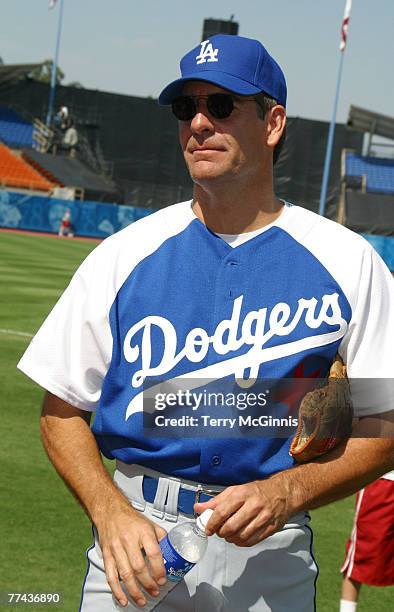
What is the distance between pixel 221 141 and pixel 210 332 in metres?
0.54

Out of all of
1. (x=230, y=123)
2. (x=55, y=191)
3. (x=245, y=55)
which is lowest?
(x=55, y=191)

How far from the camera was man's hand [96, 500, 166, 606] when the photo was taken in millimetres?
2598

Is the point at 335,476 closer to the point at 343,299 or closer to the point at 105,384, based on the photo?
the point at 343,299

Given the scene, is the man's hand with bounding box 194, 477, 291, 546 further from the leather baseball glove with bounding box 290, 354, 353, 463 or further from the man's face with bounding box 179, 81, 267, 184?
the man's face with bounding box 179, 81, 267, 184

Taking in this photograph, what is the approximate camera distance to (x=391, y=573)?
5.76 metres

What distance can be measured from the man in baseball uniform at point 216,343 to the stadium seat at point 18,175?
2017 inches

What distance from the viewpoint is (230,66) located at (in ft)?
9.94

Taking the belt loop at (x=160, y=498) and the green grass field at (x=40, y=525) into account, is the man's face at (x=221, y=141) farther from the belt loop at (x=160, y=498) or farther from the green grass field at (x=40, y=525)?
the green grass field at (x=40, y=525)

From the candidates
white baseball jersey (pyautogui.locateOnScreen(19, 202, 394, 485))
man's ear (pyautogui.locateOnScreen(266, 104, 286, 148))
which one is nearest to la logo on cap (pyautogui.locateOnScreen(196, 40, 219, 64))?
man's ear (pyautogui.locateOnScreen(266, 104, 286, 148))

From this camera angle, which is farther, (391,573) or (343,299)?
(391,573)

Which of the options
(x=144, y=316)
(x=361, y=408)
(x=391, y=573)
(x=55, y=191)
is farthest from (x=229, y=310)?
(x=55, y=191)

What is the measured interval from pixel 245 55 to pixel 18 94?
64.0 meters

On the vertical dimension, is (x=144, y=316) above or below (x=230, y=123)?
below

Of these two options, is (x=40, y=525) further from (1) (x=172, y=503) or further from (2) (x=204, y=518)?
(2) (x=204, y=518)
